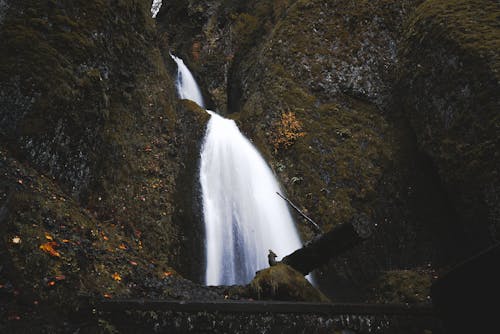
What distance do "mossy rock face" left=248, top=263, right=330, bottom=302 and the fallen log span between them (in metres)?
0.48

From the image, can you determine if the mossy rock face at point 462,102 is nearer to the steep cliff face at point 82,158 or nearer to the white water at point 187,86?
the steep cliff face at point 82,158

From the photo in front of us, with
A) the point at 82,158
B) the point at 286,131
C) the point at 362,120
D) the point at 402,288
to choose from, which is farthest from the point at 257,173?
the point at 82,158

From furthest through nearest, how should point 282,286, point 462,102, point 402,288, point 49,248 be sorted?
point 462,102 → point 402,288 → point 282,286 → point 49,248

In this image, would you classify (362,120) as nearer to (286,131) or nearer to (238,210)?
(286,131)

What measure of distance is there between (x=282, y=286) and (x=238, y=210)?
4.84 m

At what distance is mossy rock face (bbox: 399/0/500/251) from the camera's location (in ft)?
26.9

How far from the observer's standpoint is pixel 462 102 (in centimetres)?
905

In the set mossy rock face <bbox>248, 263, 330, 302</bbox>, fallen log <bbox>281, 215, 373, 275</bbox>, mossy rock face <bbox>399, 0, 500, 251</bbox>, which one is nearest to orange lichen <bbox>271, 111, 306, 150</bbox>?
mossy rock face <bbox>399, 0, 500, 251</bbox>

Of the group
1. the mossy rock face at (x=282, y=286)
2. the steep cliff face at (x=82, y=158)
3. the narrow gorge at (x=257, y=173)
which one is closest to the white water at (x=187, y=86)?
the narrow gorge at (x=257, y=173)

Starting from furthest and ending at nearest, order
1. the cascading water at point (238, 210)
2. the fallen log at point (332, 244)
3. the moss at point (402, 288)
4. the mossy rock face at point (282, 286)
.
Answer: the cascading water at point (238, 210)
the moss at point (402, 288)
the fallen log at point (332, 244)
the mossy rock face at point (282, 286)

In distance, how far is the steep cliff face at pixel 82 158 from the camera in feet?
11.6

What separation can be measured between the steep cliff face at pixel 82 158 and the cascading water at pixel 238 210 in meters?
0.84

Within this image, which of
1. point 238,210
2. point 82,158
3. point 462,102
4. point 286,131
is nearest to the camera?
point 82,158

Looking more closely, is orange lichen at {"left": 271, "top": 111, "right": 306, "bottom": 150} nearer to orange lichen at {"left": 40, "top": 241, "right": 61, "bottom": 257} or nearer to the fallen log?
the fallen log
